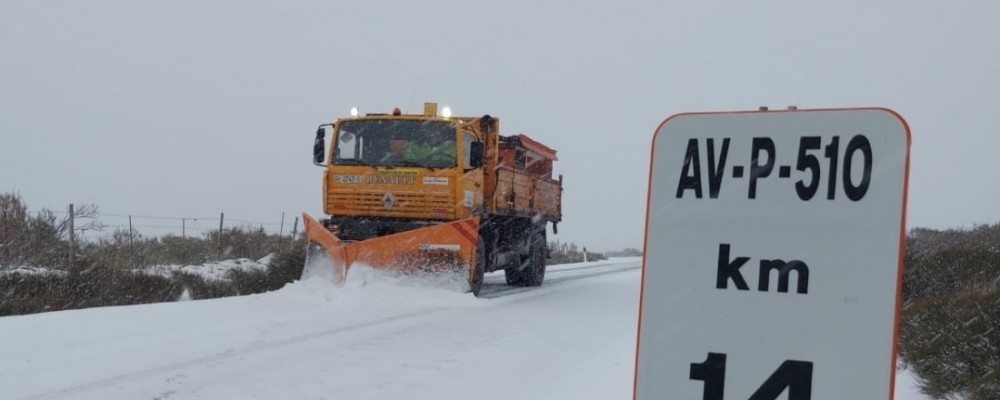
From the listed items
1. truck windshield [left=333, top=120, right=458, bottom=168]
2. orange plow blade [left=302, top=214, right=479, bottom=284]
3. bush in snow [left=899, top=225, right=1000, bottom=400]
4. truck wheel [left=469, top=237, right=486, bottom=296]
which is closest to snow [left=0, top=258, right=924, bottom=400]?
bush in snow [left=899, top=225, right=1000, bottom=400]

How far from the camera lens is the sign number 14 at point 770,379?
2447 mm

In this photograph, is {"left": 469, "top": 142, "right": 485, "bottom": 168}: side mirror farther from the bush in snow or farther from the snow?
the bush in snow

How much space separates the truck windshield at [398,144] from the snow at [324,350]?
6.83ft

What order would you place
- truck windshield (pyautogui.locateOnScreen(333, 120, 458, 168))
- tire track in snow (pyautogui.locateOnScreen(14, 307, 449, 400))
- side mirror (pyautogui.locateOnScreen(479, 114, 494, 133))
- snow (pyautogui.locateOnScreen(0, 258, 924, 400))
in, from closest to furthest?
tire track in snow (pyautogui.locateOnScreen(14, 307, 449, 400)) → snow (pyautogui.locateOnScreen(0, 258, 924, 400)) → truck windshield (pyautogui.locateOnScreen(333, 120, 458, 168)) → side mirror (pyautogui.locateOnScreen(479, 114, 494, 133))

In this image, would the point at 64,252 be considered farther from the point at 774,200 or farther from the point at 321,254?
the point at 774,200

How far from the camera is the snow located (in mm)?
5828

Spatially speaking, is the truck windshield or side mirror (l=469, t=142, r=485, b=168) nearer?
side mirror (l=469, t=142, r=485, b=168)

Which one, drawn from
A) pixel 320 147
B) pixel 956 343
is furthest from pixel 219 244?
pixel 956 343

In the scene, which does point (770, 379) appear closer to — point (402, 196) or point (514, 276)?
point (402, 196)

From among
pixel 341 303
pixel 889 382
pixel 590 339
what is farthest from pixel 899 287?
pixel 341 303

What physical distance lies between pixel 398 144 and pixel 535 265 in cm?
504

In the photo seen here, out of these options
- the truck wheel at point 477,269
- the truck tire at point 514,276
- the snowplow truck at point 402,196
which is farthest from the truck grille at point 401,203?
the truck tire at point 514,276

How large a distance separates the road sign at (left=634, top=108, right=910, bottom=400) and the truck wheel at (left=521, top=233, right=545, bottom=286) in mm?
14141

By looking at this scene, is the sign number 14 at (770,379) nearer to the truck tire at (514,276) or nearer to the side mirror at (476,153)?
the side mirror at (476,153)
